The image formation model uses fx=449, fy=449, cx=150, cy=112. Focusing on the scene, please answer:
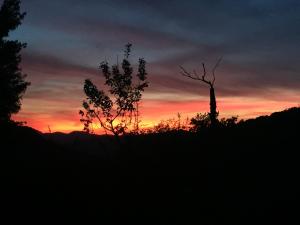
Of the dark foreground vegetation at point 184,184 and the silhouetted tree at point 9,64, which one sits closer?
the dark foreground vegetation at point 184,184

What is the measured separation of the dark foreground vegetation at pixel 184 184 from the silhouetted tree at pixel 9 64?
Result: 14.2 m

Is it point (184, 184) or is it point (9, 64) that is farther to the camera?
point (9, 64)

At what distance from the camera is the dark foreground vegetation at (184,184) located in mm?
24922

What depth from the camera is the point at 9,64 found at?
57.8 m

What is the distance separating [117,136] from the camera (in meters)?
58.3

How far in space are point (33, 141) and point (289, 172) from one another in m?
43.6

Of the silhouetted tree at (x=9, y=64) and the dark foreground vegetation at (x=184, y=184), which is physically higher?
the silhouetted tree at (x=9, y=64)

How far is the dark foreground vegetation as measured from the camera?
24922 mm

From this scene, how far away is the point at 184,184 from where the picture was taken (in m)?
30.3

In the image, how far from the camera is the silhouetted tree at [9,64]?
56.2 metres

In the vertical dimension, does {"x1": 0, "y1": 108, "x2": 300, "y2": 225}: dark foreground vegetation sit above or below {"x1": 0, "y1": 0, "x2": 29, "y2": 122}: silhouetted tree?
below

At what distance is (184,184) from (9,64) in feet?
118

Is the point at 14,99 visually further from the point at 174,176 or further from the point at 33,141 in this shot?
the point at 174,176

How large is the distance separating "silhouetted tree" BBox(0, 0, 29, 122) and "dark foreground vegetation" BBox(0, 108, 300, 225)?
1424cm
